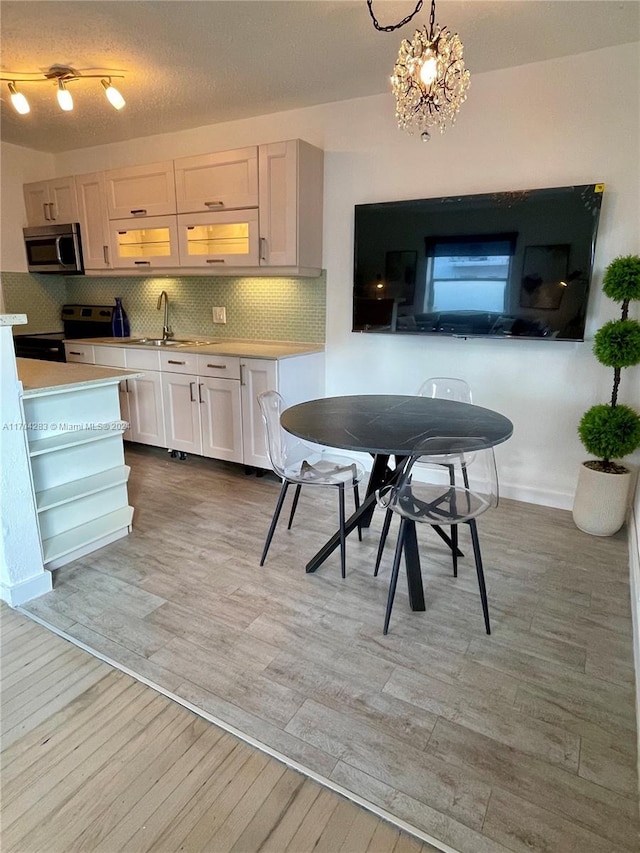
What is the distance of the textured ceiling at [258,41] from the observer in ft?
7.17

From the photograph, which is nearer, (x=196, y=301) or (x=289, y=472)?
(x=289, y=472)

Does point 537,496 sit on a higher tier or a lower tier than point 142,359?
lower

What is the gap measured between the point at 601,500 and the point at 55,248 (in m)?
4.67

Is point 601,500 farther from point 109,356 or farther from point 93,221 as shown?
point 93,221

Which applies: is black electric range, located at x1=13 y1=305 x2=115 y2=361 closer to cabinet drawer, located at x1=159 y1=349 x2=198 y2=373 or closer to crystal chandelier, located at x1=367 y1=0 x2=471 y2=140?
cabinet drawer, located at x1=159 y1=349 x2=198 y2=373

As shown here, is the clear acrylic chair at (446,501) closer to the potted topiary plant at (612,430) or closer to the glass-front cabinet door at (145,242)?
the potted topiary plant at (612,430)

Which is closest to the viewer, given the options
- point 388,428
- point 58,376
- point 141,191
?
point 388,428

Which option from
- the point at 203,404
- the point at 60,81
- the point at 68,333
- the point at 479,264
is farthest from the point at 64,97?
the point at 68,333

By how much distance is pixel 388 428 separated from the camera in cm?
201

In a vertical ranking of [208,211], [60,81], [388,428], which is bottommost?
[388,428]

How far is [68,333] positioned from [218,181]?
8.40ft

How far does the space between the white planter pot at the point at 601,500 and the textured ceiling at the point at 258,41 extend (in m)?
2.18

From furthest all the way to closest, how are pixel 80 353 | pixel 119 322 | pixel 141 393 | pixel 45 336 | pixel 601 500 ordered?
pixel 45 336 < pixel 119 322 < pixel 80 353 < pixel 141 393 < pixel 601 500

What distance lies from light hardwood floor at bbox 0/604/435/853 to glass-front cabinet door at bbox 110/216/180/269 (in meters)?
3.10
